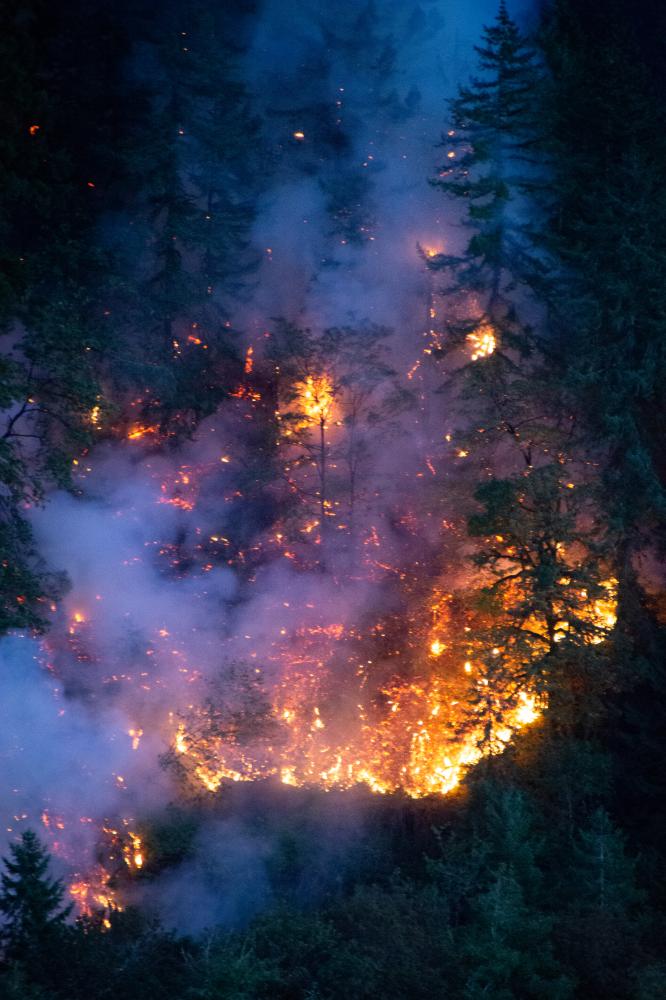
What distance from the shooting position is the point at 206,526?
19.2 metres

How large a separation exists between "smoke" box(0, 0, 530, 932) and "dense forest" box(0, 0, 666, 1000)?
9 cm

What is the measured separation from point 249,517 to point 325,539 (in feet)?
6.96

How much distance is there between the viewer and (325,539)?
18766mm

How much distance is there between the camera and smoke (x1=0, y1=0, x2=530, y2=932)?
13.4 m

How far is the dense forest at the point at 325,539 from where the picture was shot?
8945mm

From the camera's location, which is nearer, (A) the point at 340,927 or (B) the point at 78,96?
(A) the point at 340,927

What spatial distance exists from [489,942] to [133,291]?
50.5ft

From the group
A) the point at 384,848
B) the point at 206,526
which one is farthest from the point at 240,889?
the point at 206,526

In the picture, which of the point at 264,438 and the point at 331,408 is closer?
the point at 331,408

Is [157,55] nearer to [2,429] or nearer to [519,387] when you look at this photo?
[2,429]

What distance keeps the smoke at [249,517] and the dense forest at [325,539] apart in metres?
0.09

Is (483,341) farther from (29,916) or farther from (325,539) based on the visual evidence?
(29,916)

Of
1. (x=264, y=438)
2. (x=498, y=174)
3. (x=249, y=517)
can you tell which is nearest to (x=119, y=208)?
(x=264, y=438)

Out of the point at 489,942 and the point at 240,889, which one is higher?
the point at 240,889
